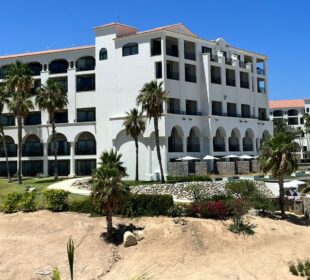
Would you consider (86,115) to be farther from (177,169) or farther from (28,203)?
(28,203)

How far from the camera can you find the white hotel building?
66.9m

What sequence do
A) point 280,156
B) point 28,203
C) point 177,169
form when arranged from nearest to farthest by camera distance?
point 280,156 → point 28,203 → point 177,169

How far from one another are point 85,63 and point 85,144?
531 inches

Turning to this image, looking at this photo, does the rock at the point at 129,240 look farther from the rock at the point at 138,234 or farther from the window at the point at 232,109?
the window at the point at 232,109

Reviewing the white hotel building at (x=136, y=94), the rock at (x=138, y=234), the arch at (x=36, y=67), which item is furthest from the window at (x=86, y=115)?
the rock at (x=138, y=234)

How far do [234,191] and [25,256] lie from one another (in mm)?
20937

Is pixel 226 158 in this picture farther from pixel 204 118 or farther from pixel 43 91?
pixel 43 91

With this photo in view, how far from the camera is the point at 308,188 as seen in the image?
1753 inches

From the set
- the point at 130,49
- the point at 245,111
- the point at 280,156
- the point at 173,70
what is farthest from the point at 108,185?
the point at 245,111

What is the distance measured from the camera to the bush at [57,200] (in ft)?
133

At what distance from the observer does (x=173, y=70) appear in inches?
2702

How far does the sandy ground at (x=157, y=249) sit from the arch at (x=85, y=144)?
1374 inches

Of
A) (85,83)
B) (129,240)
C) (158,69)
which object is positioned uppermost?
(158,69)

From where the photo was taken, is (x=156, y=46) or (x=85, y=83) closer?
(x=156, y=46)
